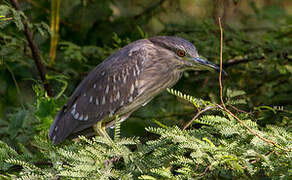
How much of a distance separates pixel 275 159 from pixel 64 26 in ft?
9.87

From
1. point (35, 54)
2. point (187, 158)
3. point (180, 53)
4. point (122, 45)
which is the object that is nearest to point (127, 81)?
point (180, 53)

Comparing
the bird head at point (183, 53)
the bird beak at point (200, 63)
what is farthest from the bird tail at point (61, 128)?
the bird beak at point (200, 63)

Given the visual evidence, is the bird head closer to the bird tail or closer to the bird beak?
the bird beak

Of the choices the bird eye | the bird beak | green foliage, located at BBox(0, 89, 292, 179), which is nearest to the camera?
green foliage, located at BBox(0, 89, 292, 179)

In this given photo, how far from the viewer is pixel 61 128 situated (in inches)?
113

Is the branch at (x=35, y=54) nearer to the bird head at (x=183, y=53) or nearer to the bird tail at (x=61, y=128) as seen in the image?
the bird tail at (x=61, y=128)

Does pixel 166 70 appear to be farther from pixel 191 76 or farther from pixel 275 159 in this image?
pixel 275 159

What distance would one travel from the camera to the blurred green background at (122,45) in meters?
2.92

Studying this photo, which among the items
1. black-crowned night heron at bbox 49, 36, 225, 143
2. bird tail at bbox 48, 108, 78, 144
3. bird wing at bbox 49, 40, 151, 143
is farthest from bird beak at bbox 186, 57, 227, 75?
bird tail at bbox 48, 108, 78, 144

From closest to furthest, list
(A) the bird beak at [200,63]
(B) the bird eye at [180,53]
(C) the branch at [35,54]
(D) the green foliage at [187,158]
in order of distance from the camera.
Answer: (D) the green foliage at [187,158] → (A) the bird beak at [200,63] → (B) the bird eye at [180,53] → (C) the branch at [35,54]

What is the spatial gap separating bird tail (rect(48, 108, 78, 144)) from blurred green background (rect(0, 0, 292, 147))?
2.7 inches

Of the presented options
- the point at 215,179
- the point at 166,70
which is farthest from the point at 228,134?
the point at 166,70

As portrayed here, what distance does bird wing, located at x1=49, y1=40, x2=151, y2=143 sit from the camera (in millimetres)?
2777

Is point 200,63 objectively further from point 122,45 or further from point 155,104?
point 122,45
